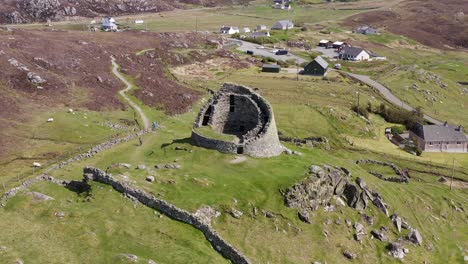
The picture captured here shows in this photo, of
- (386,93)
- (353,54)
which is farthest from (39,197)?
(353,54)

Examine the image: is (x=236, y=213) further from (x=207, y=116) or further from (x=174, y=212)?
(x=207, y=116)

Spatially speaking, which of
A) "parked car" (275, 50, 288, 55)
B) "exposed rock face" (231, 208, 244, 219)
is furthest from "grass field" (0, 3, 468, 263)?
"parked car" (275, 50, 288, 55)

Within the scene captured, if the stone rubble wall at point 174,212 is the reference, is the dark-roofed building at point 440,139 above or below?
below

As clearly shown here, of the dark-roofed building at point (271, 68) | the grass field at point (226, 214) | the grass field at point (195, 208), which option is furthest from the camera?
the dark-roofed building at point (271, 68)

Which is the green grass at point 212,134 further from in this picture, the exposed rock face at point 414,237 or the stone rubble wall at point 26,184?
the exposed rock face at point 414,237

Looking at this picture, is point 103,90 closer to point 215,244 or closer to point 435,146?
point 215,244

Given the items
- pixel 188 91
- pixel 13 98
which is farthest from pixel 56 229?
pixel 188 91

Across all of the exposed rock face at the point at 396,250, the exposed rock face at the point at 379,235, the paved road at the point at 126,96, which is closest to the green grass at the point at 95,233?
the exposed rock face at the point at 379,235
